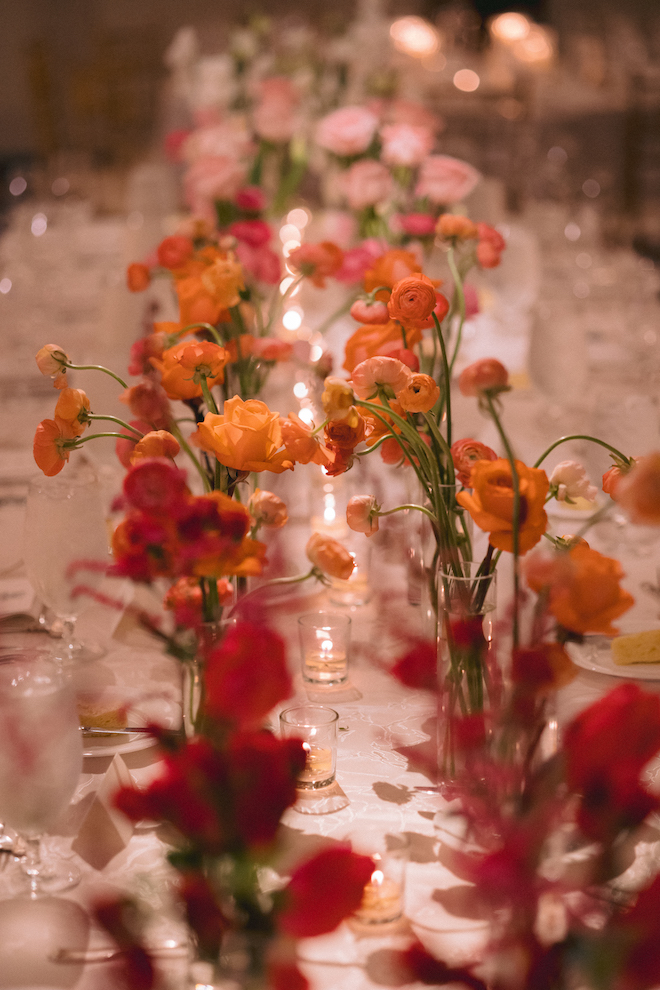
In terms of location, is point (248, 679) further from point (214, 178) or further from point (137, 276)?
point (214, 178)

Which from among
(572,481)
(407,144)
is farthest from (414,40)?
(572,481)

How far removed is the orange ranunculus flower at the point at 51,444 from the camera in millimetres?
747

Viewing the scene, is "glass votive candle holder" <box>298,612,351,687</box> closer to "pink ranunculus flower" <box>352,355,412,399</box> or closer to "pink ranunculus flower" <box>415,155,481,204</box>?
"pink ranunculus flower" <box>352,355,412,399</box>

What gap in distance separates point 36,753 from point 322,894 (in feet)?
0.85

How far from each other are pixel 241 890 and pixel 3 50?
9519mm

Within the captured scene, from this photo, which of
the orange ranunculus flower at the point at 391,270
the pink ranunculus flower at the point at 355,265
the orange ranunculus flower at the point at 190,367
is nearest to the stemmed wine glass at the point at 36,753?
the orange ranunculus flower at the point at 190,367

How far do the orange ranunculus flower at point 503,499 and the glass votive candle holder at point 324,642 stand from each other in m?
0.42

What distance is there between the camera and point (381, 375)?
2.39 ft

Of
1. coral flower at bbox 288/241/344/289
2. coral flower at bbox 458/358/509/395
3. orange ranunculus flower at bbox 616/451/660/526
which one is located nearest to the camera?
orange ranunculus flower at bbox 616/451/660/526

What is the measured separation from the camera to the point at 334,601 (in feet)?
3.90

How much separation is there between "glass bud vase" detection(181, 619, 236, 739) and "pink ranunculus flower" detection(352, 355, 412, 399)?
0.19m

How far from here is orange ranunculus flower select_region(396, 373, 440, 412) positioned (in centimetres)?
72

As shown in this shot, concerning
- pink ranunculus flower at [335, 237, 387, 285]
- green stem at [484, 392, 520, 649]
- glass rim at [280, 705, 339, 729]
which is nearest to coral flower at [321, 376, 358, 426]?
green stem at [484, 392, 520, 649]

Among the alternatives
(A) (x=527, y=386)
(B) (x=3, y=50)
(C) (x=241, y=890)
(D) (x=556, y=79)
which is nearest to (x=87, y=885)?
(C) (x=241, y=890)
